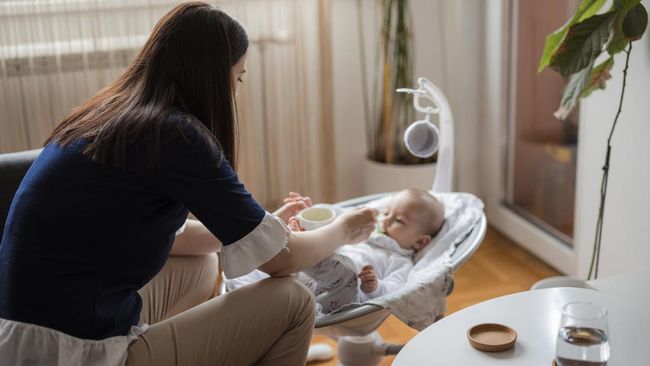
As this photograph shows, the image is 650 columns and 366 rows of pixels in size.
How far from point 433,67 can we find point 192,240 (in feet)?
6.09

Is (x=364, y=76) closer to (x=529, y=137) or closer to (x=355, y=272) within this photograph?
(x=529, y=137)

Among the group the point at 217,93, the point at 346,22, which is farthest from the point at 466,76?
the point at 217,93

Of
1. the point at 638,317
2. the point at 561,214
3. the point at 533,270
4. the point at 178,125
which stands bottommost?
the point at 533,270

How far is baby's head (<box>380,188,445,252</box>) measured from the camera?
2291mm

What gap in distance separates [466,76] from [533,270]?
3.03 ft

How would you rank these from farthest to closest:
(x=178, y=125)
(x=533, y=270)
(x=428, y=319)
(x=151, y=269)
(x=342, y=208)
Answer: (x=533, y=270) < (x=342, y=208) < (x=428, y=319) < (x=151, y=269) < (x=178, y=125)

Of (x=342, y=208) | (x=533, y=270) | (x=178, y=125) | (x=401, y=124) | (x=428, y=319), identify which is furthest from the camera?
(x=401, y=124)

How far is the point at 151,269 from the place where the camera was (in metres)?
1.63

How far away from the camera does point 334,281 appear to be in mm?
1920

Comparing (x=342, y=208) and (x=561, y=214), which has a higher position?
(x=342, y=208)

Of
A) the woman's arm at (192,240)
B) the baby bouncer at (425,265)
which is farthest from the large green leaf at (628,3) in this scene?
the woman's arm at (192,240)

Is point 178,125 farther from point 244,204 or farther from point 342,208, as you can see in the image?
point 342,208

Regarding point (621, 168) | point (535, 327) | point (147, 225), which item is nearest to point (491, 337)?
point (535, 327)

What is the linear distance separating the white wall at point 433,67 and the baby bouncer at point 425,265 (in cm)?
107
